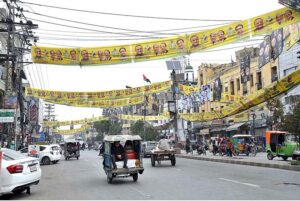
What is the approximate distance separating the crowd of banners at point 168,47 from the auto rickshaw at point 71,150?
22122 mm

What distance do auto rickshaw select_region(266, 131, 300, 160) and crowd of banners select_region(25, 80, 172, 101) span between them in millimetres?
12966

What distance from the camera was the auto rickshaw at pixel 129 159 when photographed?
15875 mm

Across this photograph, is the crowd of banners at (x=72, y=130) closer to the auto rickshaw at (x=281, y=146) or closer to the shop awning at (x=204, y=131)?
the shop awning at (x=204, y=131)

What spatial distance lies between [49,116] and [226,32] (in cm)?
12226

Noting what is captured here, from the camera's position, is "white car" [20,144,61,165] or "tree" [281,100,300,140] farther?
"white car" [20,144,61,165]

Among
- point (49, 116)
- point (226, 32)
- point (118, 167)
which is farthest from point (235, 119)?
point (49, 116)

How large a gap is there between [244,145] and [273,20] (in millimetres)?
19004

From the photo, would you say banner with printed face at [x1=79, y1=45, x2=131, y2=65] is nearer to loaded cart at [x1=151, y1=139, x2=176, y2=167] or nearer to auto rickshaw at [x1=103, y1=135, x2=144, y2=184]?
auto rickshaw at [x1=103, y1=135, x2=144, y2=184]

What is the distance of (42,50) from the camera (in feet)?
69.1

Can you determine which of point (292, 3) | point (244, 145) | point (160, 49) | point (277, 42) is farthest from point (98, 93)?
point (292, 3)

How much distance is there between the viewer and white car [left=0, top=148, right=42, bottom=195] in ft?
38.8

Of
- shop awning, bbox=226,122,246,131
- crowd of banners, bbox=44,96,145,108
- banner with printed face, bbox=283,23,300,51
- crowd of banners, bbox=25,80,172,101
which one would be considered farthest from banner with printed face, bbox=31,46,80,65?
shop awning, bbox=226,122,246,131

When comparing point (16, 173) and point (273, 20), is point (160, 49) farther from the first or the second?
point (16, 173)

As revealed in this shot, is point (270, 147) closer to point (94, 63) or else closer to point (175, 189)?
point (94, 63)
